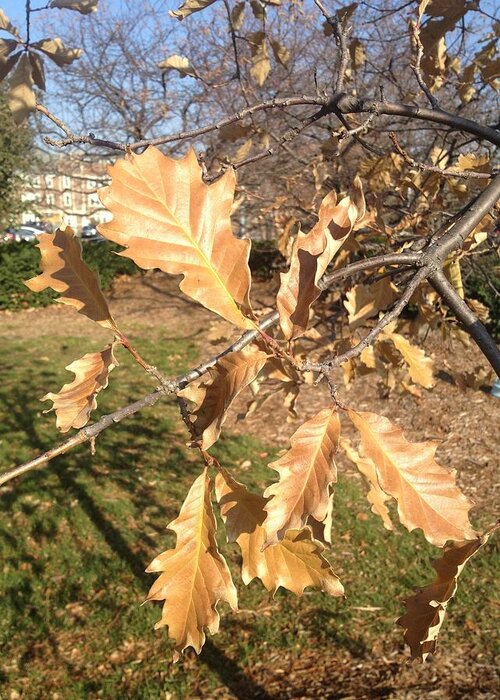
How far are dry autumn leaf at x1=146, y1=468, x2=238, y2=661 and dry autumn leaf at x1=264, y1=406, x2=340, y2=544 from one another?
0.56ft

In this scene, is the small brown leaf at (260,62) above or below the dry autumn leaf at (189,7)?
above

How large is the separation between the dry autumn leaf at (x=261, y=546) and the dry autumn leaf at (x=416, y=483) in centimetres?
20

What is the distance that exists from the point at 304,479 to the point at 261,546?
234 mm

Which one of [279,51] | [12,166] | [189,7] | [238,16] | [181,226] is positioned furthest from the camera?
[12,166]

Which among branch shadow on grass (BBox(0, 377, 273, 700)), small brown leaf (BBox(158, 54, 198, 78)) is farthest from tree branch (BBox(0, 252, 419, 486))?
branch shadow on grass (BBox(0, 377, 273, 700))

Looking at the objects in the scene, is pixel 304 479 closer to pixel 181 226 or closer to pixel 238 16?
pixel 181 226

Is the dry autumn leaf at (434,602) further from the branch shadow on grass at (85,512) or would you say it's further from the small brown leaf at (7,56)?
the branch shadow on grass at (85,512)

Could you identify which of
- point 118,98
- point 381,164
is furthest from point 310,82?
point 381,164

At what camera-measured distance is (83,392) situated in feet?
2.80

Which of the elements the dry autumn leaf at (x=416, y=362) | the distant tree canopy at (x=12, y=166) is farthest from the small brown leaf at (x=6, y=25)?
the distant tree canopy at (x=12, y=166)

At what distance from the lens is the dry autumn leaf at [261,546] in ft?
3.15

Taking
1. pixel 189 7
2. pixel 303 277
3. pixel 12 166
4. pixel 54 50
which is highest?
pixel 12 166

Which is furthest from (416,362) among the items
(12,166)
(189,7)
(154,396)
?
(12,166)

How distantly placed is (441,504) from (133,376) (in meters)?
8.64
